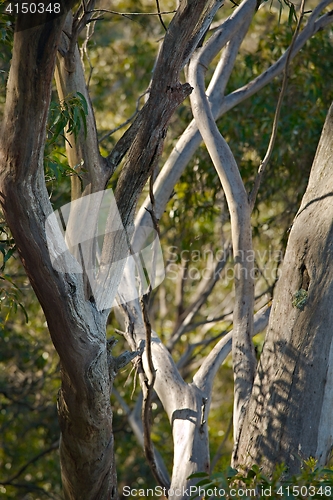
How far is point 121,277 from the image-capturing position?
2.32 meters

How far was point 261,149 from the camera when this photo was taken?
14.5 ft

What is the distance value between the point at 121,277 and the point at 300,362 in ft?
2.59

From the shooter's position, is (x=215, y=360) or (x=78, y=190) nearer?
(x=78, y=190)

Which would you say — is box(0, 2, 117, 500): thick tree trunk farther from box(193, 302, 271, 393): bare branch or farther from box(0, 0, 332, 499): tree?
box(193, 302, 271, 393): bare branch

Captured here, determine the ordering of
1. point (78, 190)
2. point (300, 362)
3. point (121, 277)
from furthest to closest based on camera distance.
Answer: point (78, 190)
point (121, 277)
point (300, 362)

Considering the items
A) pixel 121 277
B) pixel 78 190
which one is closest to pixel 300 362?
pixel 121 277

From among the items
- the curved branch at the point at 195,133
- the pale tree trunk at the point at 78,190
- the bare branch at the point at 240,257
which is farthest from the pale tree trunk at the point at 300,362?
the curved branch at the point at 195,133

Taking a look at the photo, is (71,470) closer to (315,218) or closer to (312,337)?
(312,337)

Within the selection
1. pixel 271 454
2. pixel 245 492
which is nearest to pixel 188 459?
pixel 271 454

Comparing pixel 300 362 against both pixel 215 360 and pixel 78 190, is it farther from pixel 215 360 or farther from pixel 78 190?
pixel 78 190

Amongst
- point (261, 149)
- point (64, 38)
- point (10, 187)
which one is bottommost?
point (10, 187)

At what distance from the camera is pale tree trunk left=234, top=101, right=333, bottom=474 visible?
85.0 inches

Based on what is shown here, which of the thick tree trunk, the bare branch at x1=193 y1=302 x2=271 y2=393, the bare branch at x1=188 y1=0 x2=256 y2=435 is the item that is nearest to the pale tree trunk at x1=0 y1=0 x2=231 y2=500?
the thick tree trunk

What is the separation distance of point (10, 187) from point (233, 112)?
3087mm
